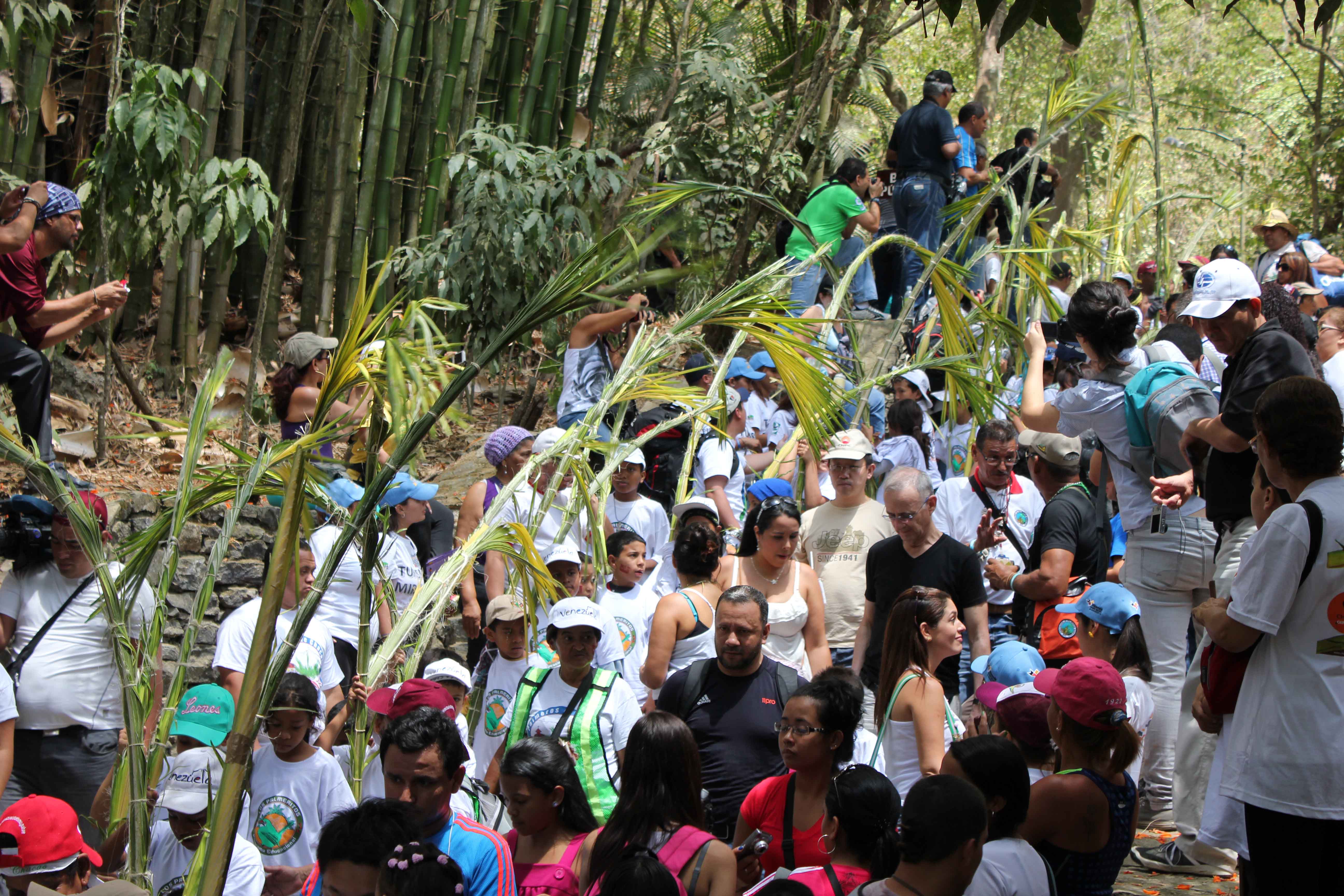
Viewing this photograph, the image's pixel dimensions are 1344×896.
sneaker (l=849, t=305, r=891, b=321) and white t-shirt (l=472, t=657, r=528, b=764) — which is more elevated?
sneaker (l=849, t=305, r=891, b=321)

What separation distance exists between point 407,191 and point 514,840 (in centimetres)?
766

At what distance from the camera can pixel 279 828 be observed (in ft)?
12.7

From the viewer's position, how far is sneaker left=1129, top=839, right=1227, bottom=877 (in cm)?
424

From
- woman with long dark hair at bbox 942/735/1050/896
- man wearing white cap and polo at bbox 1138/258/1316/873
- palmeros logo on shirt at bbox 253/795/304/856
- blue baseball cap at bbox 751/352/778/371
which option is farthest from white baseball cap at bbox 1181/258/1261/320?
blue baseball cap at bbox 751/352/778/371

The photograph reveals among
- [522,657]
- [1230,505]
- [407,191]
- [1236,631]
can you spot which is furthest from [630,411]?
[1236,631]

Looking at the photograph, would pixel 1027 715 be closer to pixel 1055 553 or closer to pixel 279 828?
pixel 1055 553

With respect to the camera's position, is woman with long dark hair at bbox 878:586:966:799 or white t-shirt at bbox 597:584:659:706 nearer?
woman with long dark hair at bbox 878:586:966:799

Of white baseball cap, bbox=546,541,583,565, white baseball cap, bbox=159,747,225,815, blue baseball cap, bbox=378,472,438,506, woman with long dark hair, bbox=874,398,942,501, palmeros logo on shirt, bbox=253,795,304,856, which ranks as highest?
woman with long dark hair, bbox=874,398,942,501

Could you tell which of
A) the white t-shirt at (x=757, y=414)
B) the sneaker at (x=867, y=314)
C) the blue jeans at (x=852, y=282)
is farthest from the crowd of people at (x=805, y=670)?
the sneaker at (x=867, y=314)

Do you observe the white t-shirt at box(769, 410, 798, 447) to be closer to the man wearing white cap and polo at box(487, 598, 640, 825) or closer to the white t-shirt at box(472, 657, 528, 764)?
the white t-shirt at box(472, 657, 528, 764)

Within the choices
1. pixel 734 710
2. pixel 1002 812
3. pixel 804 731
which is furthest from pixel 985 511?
pixel 1002 812

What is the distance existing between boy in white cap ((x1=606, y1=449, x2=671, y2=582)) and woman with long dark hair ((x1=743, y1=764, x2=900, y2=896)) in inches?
126

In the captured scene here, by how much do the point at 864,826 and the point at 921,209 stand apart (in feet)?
25.3

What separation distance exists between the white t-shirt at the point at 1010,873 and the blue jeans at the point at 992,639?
2066 mm
